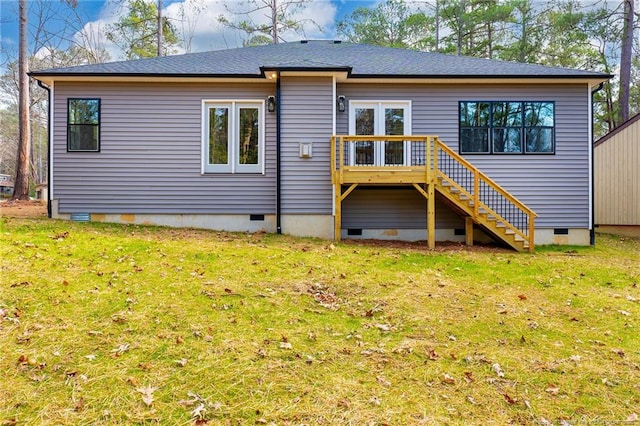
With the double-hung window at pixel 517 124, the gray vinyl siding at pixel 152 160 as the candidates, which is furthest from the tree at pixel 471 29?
the gray vinyl siding at pixel 152 160

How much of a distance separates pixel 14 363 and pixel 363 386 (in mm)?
2614

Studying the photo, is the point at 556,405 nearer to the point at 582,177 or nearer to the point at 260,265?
the point at 260,265

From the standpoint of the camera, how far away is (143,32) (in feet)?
65.0

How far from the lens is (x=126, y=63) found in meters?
9.97

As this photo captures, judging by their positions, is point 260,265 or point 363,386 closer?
point 363,386

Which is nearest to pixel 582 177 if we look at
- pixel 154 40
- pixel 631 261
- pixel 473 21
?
pixel 631 261

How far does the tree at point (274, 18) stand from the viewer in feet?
61.0

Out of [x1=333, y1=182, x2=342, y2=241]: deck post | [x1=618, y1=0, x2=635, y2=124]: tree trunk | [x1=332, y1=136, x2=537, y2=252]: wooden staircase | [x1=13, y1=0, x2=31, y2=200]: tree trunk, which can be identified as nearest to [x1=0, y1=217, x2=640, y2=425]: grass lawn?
[x1=332, y1=136, x2=537, y2=252]: wooden staircase

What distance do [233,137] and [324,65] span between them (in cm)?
275

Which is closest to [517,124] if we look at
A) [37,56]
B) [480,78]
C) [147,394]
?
[480,78]

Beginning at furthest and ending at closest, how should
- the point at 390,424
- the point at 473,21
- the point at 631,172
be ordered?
the point at 473,21 < the point at 631,172 < the point at 390,424

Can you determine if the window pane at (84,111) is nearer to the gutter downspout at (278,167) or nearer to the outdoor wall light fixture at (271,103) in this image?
the outdoor wall light fixture at (271,103)

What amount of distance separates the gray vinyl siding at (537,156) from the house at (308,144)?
0.08ft

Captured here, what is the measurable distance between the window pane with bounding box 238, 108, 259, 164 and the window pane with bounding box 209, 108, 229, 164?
0.35m
